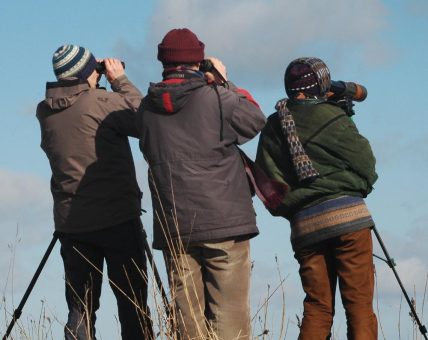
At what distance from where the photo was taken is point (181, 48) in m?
6.12

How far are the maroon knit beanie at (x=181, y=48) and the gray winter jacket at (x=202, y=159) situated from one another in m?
0.13

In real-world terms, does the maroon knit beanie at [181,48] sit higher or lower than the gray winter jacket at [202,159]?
higher

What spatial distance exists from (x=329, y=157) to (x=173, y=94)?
3.37 ft

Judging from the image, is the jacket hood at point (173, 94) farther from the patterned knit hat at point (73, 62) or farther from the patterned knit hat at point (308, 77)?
the patterned knit hat at point (73, 62)

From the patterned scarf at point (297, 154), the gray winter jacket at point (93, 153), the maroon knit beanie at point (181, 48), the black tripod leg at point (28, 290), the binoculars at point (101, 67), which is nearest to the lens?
the maroon knit beanie at point (181, 48)

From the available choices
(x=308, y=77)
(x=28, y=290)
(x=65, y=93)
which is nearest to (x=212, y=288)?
(x=308, y=77)

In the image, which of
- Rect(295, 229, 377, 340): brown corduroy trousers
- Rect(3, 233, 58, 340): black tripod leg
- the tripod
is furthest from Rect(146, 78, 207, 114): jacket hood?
Rect(3, 233, 58, 340): black tripod leg

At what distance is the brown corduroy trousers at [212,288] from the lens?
19.7 feet

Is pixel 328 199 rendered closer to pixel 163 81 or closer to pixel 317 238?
pixel 317 238

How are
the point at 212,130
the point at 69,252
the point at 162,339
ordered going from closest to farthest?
the point at 212,130 < the point at 162,339 < the point at 69,252

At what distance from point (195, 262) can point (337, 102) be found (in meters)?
1.37

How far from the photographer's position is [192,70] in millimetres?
6145

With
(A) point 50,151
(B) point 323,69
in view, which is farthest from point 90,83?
(B) point 323,69

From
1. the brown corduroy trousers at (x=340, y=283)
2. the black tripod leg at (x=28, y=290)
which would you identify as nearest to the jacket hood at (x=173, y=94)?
the brown corduroy trousers at (x=340, y=283)
